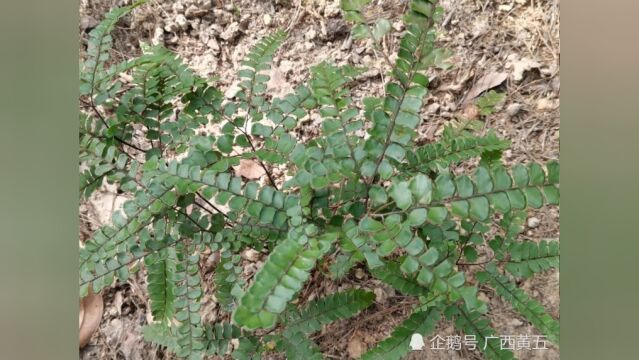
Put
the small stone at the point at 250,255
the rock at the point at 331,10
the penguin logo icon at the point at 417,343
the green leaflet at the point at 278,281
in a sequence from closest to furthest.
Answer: the green leaflet at the point at 278,281
the penguin logo icon at the point at 417,343
the small stone at the point at 250,255
the rock at the point at 331,10

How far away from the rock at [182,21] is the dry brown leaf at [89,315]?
3.10 ft

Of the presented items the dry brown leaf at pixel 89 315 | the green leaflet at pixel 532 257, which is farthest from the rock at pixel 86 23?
the green leaflet at pixel 532 257

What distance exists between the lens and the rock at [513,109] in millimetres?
1591

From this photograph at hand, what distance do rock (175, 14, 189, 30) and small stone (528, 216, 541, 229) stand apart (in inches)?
51.1

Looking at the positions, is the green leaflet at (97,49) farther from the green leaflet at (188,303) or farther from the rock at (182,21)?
the rock at (182,21)

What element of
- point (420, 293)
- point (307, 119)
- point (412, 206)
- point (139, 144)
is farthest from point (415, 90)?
point (139, 144)

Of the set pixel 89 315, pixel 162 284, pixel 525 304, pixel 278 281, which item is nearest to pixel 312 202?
pixel 278 281

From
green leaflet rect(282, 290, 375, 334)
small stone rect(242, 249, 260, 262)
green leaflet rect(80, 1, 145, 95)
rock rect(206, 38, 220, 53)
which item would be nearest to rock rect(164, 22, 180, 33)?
rock rect(206, 38, 220, 53)

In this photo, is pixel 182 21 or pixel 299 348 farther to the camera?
pixel 182 21

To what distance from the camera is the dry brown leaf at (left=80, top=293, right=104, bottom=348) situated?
159 cm

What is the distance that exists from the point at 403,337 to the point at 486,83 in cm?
92

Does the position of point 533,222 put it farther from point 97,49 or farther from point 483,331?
point 97,49

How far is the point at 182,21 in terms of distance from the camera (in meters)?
1.75

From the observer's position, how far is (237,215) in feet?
3.69
